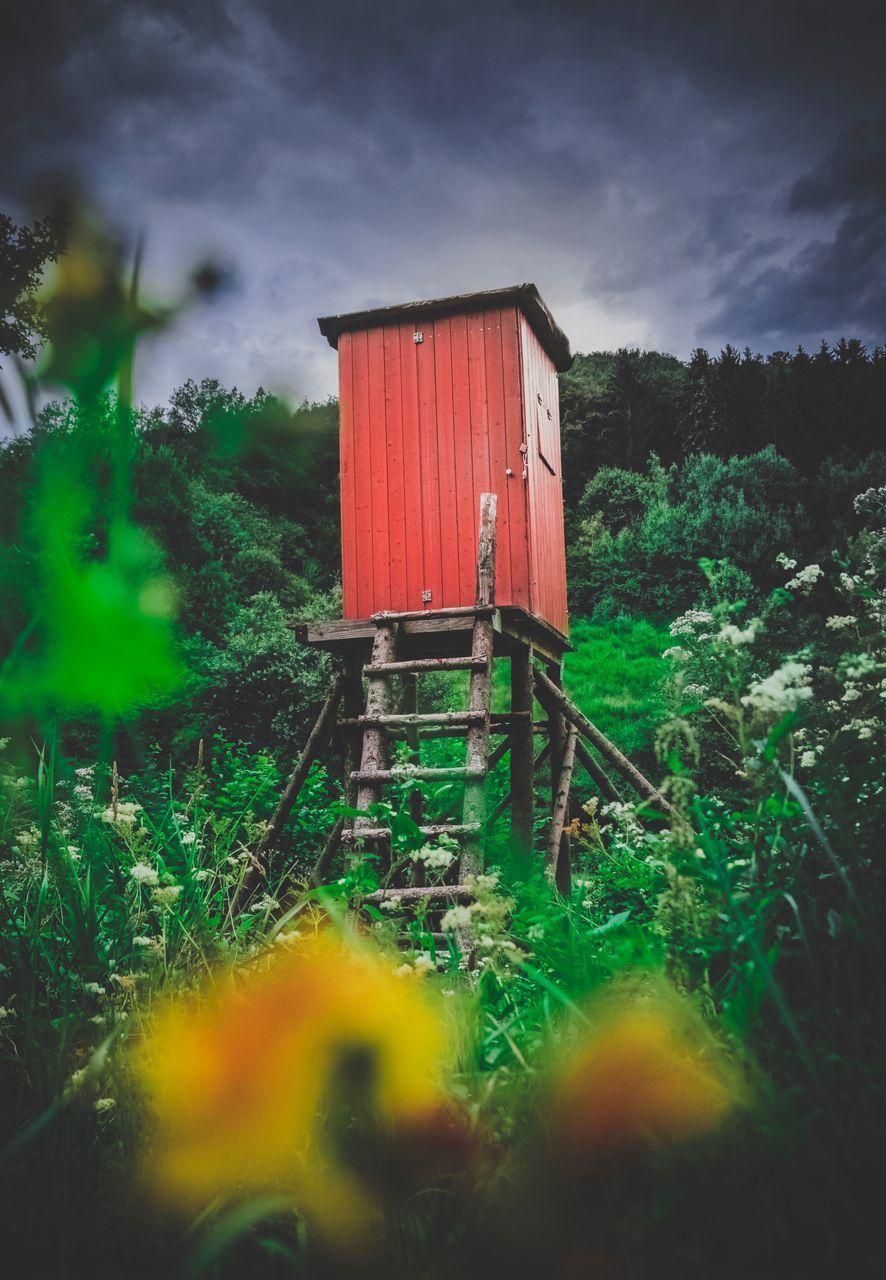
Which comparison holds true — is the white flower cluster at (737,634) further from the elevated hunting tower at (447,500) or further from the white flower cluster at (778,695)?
the elevated hunting tower at (447,500)

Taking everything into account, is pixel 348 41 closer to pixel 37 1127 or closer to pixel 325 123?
pixel 325 123

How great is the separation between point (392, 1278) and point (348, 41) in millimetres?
3354

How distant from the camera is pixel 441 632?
Result: 20.8ft

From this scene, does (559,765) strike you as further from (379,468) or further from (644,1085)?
(644,1085)

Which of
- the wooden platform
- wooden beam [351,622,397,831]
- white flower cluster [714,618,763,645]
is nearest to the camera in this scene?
white flower cluster [714,618,763,645]

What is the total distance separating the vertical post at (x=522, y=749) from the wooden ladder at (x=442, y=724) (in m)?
1.38

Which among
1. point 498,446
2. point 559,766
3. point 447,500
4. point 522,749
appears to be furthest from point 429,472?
point 559,766

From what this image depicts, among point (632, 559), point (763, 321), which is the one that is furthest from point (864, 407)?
point (763, 321)

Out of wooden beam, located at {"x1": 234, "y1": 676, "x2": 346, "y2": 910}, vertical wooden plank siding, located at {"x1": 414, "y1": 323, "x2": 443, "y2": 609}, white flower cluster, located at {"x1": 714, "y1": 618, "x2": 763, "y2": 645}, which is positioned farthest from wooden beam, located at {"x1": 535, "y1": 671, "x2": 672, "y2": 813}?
white flower cluster, located at {"x1": 714, "y1": 618, "x2": 763, "y2": 645}

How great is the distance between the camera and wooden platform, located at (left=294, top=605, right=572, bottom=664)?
6.13 metres

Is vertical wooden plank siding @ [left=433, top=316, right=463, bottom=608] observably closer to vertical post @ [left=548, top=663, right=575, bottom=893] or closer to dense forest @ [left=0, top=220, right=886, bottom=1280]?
vertical post @ [left=548, top=663, right=575, bottom=893]

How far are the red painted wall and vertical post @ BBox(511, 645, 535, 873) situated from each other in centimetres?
53

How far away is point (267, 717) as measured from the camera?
1170cm

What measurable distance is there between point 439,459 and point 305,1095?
20.2 ft
